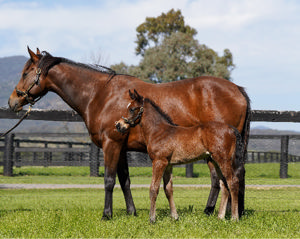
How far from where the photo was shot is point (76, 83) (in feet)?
23.5

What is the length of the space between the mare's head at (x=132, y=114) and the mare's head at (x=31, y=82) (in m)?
1.85

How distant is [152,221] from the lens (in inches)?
229

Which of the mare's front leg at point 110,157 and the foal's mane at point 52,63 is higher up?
the foal's mane at point 52,63

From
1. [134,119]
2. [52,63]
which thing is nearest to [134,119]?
[134,119]

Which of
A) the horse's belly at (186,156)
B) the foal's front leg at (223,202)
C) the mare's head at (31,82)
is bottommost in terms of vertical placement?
the foal's front leg at (223,202)

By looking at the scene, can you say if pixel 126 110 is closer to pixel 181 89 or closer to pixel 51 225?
pixel 181 89

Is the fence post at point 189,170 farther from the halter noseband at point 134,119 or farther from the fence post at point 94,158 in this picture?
the halter noseband at point 134,119

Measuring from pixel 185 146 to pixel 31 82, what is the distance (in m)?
3.01

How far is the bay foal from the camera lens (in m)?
5.79

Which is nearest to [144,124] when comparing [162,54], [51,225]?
[51,225]

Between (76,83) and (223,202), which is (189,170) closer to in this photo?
(76,83)

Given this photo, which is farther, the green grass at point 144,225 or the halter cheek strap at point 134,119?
the halter cheek strap at point 134,119

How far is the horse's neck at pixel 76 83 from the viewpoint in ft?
23.2

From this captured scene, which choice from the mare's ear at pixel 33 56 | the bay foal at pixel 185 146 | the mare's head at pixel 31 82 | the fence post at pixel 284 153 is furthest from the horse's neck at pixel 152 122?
the fence post at pixel 284 153
